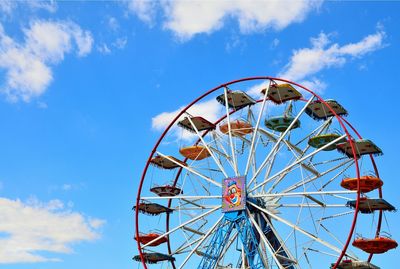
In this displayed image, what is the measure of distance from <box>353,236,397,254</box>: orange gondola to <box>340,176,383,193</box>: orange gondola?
2.44 metres

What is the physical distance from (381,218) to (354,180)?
5.05 meters

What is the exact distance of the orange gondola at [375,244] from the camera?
29.6 meters

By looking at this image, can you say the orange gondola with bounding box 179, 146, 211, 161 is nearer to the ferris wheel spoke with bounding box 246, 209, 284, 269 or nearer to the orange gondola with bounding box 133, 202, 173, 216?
the orange gondola with bounding box 133, 202, 173, 216

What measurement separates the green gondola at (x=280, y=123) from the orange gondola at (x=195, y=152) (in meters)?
4.10

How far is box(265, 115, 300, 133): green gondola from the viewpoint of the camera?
3475cm

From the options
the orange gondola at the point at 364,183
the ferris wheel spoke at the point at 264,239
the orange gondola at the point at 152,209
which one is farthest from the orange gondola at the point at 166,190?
the orange gondola at the point at 364,183

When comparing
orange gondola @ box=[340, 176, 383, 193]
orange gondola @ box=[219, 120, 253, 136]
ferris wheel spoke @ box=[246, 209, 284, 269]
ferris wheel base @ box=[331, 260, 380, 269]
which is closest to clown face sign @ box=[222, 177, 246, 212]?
ferris wheel spoke @ box=[246, 209, 284, 269]

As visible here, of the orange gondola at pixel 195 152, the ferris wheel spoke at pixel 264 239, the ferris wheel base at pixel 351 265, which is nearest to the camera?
the ferris wheel base at pixel 351 265

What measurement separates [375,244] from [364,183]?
2.94 metres

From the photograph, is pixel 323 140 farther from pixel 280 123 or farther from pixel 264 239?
pixel 264 239

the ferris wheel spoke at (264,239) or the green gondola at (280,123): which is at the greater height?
the green gondola at (280,123)

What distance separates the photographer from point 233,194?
106 ft

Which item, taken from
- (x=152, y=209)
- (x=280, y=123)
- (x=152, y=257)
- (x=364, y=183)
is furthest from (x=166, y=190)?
(x=364, y=183)

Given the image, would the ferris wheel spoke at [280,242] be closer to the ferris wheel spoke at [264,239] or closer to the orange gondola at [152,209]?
the ferris wheel spoke at [264,239]
